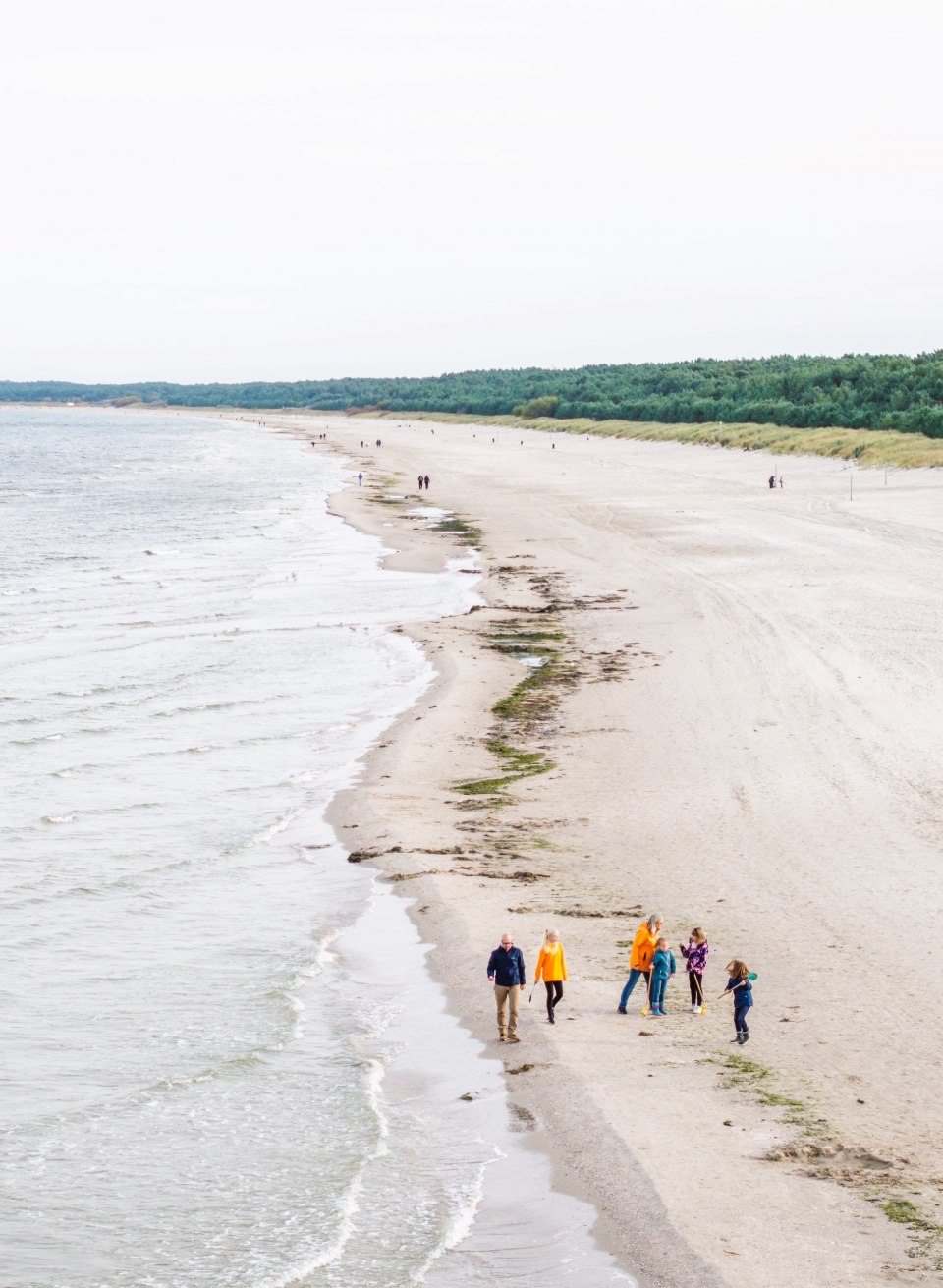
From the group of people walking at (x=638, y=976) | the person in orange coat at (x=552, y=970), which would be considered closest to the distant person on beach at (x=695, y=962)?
the group of people walking at (x=638, y=976)

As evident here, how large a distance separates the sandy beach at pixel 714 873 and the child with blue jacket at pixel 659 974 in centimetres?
36

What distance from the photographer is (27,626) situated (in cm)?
3644

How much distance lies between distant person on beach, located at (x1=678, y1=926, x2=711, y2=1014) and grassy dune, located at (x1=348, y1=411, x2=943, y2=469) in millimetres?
60019

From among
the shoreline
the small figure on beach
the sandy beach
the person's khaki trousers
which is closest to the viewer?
the shoreline

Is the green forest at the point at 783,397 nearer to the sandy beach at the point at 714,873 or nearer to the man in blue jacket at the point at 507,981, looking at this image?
the sandy beach at the point at 714,873

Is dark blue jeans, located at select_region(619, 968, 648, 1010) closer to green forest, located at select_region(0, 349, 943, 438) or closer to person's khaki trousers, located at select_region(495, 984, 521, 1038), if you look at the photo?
person's khaki trousers, located at select_region(495, 984, 521, 1038)

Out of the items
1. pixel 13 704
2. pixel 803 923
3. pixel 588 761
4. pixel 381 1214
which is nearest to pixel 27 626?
pixel 13 704

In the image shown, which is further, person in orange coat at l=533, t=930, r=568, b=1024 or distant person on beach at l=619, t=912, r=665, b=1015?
distant person on beach at l=619, t=912, r=665, b=1015

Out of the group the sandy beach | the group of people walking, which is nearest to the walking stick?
the group of people walking

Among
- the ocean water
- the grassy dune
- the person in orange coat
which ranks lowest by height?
the ocean water

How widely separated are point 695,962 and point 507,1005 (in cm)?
197

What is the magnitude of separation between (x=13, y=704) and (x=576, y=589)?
18930 mm

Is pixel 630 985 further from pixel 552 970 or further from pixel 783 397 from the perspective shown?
pixel 783 397

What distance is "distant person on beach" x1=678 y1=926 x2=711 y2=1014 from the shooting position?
13.6 m
